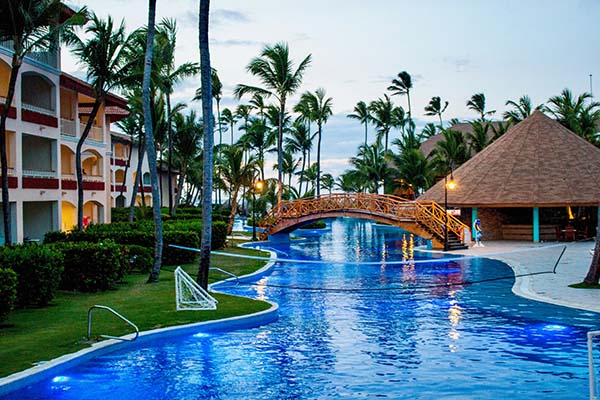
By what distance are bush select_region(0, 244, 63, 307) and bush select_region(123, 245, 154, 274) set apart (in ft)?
19.7

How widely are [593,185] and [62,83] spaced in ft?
90.9

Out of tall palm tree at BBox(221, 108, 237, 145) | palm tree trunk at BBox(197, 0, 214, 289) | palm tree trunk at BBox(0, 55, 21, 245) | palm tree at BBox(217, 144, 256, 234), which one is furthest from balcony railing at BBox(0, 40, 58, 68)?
tall palm tree at BBox(221, 108, 237, 145)

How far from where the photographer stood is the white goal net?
534 inches

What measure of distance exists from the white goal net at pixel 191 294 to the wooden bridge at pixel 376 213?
18.9 meters

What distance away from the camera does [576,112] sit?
50469 mm

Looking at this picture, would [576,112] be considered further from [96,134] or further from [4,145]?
[4,145]

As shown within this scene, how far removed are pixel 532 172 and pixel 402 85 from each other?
36.2 meters

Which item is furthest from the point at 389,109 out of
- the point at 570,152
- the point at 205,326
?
the point at 205,326

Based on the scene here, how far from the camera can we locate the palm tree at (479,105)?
2990 inches

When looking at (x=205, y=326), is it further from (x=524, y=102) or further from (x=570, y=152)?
(x=524, y=102)

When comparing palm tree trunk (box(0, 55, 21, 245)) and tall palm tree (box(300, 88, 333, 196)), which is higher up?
tall palm tree (box(300, 88, 333, 196))

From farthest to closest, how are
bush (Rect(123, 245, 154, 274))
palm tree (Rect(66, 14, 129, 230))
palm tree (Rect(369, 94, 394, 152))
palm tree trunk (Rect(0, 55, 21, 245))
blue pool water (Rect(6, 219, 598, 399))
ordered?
1. palm tree (Rect(369, 94, 394, 152))
2. palm tree (Rect(66, 14, 129, 230))
3. bush (Rect(123, 245, 154, 274))
4. palm tree trunk (Rect(0, 55, 21, 245))
5. blue pool water (Rect(6, 219, 598, 399))

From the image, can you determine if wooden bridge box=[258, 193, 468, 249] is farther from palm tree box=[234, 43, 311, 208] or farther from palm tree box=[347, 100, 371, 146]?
palm tree box=[347, 100, 371, 146]

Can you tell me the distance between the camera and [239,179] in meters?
37.0
